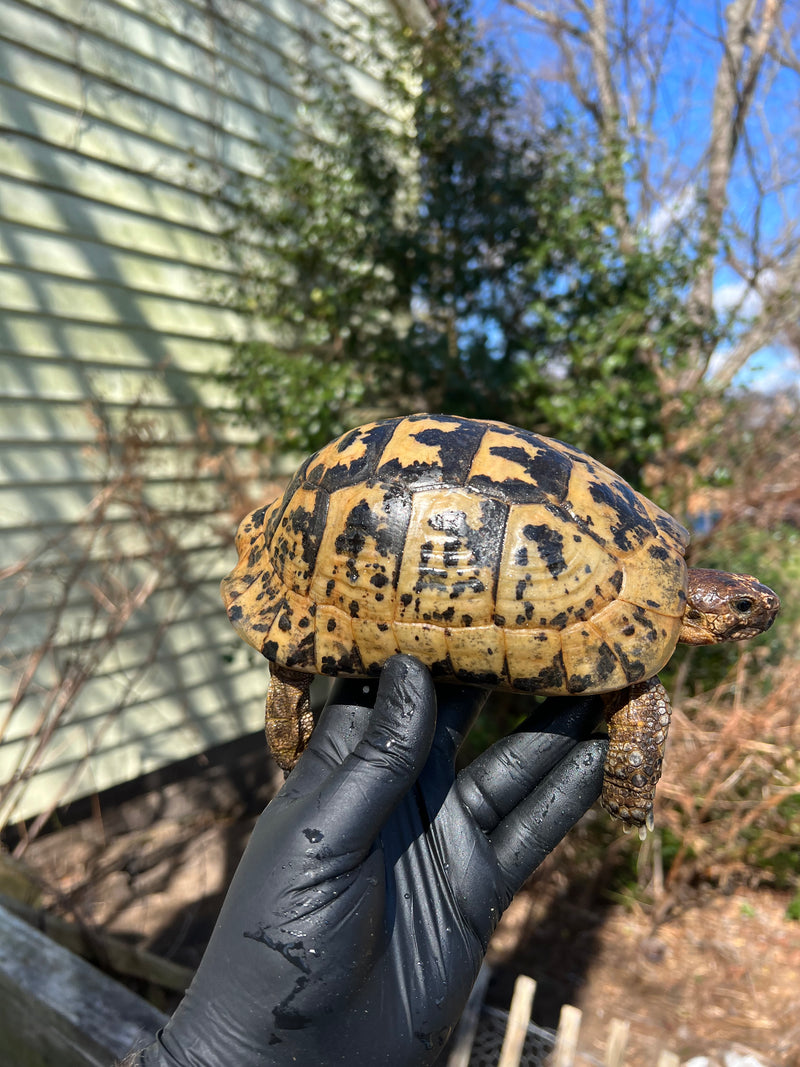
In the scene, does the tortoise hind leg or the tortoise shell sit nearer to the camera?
the tortoise shell

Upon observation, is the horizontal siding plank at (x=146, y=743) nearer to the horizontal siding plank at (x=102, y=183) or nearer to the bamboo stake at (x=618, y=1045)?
the bamboo stake at (x=618, y=1045)

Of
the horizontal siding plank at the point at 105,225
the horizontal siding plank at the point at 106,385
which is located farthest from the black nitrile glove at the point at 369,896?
the horizontal siding plank at the point at 105,225

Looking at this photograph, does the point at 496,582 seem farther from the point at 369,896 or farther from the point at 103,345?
the point at 103,345

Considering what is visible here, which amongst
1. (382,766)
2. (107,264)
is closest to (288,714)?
(382,766)

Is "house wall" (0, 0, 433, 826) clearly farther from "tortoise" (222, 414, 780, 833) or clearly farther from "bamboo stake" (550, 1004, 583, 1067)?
"bamboo stake" (550, 1004, 583, 1067)

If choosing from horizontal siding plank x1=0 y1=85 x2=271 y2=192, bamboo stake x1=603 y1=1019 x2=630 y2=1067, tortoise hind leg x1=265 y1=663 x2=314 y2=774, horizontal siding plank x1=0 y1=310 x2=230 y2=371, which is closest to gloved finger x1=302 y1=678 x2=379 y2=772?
tortoise hind leg x1=265 y1=663 x2=314 y2=774

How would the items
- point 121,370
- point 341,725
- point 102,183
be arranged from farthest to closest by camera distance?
point 121,370 → point 102,183 → point 341,725
